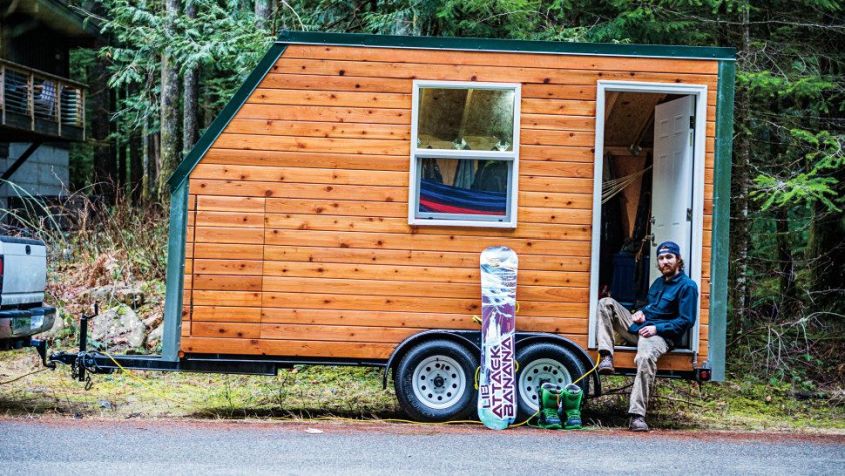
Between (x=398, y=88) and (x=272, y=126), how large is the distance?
1085mm

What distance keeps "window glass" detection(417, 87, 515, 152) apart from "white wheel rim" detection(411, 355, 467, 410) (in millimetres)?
1785

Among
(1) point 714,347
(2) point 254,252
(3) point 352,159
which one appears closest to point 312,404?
(2) point 254,252

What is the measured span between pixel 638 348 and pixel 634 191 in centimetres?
289

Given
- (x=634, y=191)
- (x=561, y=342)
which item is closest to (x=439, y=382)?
(x=561, y=342)

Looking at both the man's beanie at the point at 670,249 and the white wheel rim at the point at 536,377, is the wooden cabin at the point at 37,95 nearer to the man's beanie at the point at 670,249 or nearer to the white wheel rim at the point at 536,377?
the white wheel rim at the point at 536,377

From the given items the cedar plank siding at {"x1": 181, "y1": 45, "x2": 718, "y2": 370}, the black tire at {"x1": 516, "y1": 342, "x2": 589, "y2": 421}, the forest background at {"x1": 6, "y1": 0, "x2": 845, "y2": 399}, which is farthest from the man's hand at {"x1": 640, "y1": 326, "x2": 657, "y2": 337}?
the forest background at {"x1": 6, "y1": 0, "x2": 845, "y2": 399}

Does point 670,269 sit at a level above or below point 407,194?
below

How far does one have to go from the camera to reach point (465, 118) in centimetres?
788

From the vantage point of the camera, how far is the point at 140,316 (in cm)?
1154

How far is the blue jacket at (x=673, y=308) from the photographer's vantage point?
7582 millimetres

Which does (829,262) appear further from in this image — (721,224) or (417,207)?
(417,207)

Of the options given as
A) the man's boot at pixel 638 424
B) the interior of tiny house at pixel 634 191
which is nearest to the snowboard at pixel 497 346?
the man's boot at pixel 638 424

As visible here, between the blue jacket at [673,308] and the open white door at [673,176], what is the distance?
28cm

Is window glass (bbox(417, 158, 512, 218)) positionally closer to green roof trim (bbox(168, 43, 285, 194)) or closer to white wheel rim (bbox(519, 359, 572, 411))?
white wheel rim (bbox(519, 359, 572, 411))
